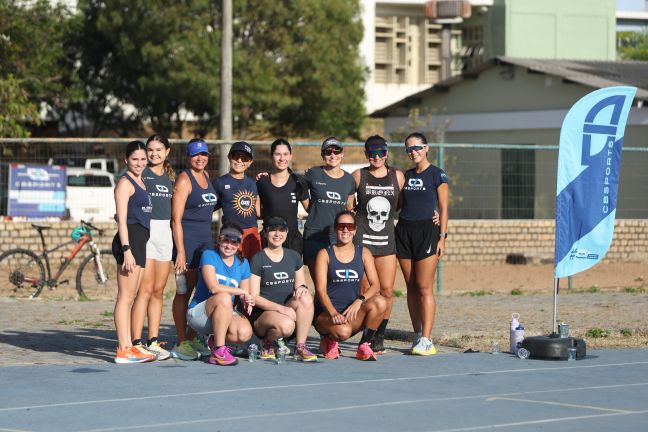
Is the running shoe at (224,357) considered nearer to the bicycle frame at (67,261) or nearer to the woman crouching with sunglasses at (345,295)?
the woman crouching with sunglasses at (345,295)

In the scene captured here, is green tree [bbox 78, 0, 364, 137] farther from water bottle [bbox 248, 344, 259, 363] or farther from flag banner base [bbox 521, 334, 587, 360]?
water bottle [bbox 248, 344, 259, 363]

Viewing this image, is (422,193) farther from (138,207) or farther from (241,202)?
(138,207)

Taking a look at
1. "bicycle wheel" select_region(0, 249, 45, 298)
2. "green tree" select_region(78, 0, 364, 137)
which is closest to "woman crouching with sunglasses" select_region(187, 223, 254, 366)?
"bicycle wheel" select_region(0, 249, 45, 298)

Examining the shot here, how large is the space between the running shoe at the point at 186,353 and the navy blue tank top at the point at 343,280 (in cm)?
127

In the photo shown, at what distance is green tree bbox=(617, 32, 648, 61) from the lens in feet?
226

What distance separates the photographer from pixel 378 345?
12750 mm

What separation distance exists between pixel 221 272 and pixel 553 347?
2.93m

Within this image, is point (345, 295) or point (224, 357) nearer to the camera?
point (224, 357)

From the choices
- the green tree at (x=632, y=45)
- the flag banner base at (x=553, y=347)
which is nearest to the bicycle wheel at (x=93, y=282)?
the flag banner base at (x=553, y=347)

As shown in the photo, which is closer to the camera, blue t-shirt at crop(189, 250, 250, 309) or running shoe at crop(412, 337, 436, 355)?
blue t-shirt at crop(189, 250, 250, 309)

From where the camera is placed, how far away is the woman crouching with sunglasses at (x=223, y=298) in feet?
38.2

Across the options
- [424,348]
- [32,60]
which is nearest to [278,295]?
[424,348]

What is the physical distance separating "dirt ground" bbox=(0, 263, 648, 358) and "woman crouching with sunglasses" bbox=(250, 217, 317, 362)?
1896 mm

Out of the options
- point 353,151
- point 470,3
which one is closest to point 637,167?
point 353,151
